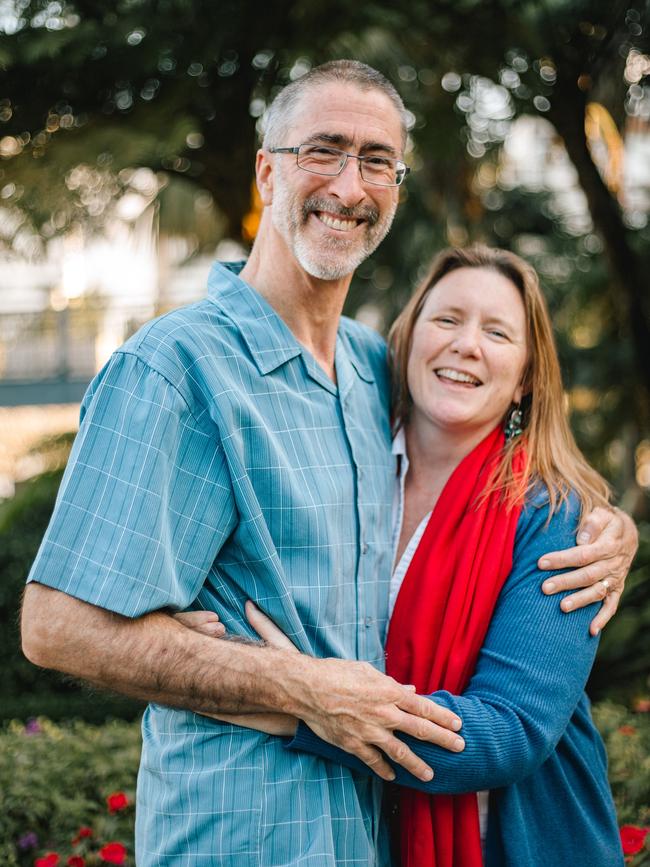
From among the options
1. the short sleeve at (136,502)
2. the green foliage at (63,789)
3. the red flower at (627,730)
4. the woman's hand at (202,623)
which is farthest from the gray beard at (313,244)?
the red flower at (627,730)

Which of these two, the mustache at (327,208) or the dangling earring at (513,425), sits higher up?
the mustache at (327,208)

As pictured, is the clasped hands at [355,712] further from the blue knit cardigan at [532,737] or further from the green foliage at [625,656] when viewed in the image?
the green foliage at [625,656]

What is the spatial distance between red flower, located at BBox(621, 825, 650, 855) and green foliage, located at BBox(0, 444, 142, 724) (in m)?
3.29

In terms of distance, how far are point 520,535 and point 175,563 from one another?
0.78 meters

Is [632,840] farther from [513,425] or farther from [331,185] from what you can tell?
[331,185]

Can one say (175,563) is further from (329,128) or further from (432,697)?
(329,128)

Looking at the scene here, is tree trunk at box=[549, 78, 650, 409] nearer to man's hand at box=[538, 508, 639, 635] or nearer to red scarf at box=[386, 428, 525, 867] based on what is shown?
man's hand at box=[538, 508, 639, 635]

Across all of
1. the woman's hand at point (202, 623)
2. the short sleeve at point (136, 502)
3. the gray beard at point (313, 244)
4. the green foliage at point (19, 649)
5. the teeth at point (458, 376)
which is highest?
the gray beard at point (313, 244)

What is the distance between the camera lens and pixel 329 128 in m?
2.17

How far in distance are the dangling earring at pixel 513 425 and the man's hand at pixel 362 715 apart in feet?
2.63

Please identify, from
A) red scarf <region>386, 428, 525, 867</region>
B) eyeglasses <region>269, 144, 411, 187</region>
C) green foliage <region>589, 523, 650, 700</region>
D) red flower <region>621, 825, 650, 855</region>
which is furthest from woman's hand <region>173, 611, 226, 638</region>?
green foliage <region>589, 523, 650, 700</region>

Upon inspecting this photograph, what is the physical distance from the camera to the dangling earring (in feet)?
7.88

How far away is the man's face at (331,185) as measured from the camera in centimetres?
218

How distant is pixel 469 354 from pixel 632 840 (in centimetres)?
145
